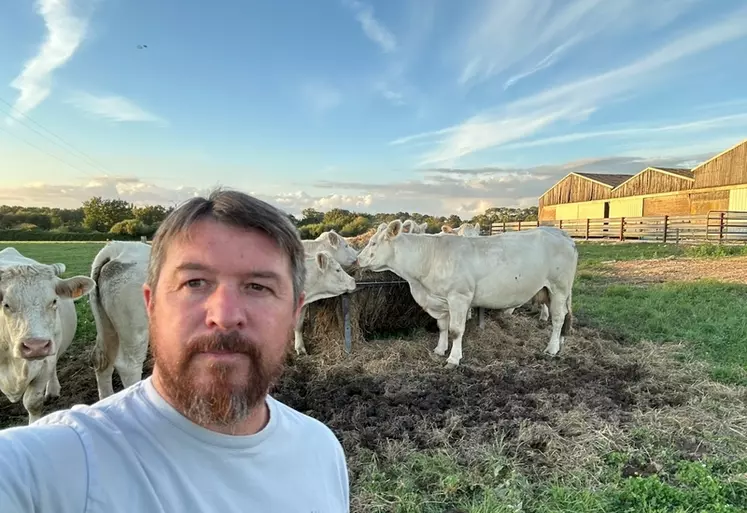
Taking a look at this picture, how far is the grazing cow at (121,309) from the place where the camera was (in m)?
4.63

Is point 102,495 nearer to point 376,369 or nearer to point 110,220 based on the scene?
point 376,369

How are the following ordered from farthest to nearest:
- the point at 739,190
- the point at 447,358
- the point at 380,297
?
1. the point at 739,190
2. the point at 380,297
3. the point at 447,358

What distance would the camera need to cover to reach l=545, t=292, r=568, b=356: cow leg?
281 inches

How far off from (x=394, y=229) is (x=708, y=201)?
34138mm

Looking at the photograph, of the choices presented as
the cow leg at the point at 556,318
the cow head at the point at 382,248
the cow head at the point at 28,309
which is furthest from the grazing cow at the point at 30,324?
the cow leg at the point at 556,318

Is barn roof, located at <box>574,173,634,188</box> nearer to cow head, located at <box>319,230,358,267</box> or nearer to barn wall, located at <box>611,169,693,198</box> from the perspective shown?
barn wall, located at <box>611,169,693,198</box>

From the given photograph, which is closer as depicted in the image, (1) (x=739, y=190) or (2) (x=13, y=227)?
(1) (x=739, y=190)

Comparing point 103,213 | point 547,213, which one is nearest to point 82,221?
point 103,213

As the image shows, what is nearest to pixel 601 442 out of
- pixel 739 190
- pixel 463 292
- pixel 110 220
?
pixel 463 292

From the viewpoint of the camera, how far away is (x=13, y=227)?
5669 centimetres

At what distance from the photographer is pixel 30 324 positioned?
12.5 feet

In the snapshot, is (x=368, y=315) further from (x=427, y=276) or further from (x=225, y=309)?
(x=225, y=309)

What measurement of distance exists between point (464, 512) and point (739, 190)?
3601 cm

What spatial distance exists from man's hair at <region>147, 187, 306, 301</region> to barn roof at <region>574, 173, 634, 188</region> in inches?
1783
